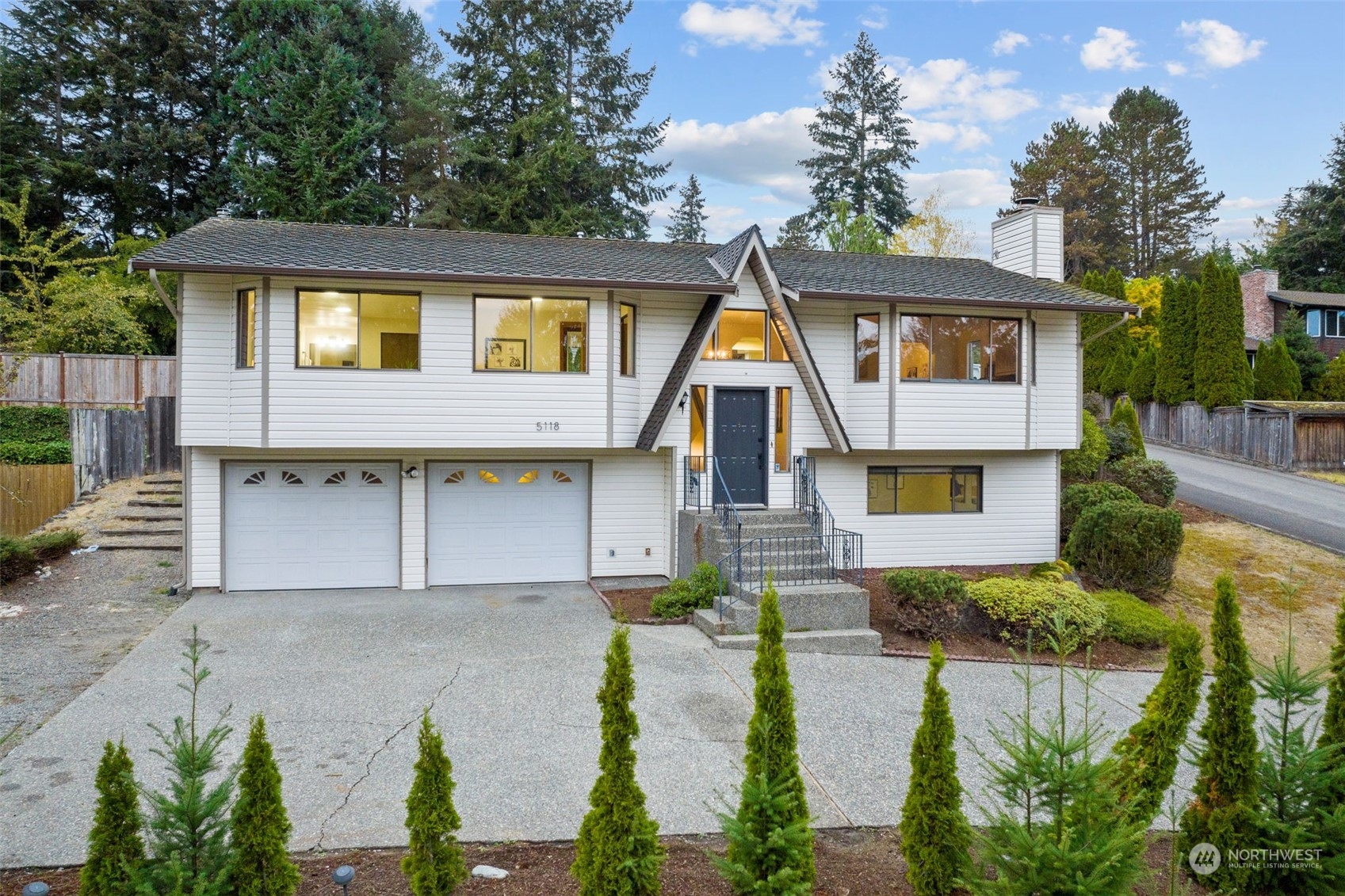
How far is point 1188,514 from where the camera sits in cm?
1642

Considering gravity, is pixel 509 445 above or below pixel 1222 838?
above

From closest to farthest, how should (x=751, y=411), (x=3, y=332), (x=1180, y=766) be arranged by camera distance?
(x=1180, y=766) < (x=751, y=411) < (x=3, y=332)

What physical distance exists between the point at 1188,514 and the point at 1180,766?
12.3m

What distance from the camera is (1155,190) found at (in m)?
41.0

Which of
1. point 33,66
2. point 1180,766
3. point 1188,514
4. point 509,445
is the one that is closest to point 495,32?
point 33,66

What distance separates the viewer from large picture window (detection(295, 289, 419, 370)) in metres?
11.3

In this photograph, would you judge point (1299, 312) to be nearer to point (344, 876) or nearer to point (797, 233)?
point (797, 233)

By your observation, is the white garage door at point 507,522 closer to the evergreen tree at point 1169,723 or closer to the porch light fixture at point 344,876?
the porch light fixture at point 344,876

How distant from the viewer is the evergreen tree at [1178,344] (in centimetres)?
2444

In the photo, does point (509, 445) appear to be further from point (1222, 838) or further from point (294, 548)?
point (1222, 838)

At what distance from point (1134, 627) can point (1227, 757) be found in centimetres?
658

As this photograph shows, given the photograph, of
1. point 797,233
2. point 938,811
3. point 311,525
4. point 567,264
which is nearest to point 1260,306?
point 797,233

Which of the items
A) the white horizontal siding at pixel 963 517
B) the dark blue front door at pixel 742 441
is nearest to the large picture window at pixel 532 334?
the dark blue front door at pixel 742 441

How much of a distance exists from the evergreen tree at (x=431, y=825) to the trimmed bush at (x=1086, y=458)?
589 inches
